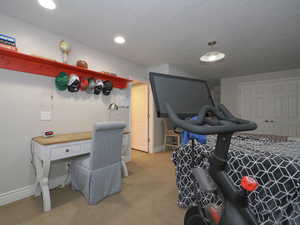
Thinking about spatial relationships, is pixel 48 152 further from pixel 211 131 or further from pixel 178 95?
pixel 211 131

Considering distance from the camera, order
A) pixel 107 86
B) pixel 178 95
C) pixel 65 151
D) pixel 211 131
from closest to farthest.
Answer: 1. pixel 211 131
2. pixel 178 95
3. pixel 65 151
4. pixel 107 86

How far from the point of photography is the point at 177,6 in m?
1.58

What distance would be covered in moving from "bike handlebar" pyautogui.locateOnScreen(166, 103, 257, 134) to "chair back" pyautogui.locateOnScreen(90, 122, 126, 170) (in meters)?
1.18

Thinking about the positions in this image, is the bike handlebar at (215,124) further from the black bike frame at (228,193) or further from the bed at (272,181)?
the bed at (272,181)

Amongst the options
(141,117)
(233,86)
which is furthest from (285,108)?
(141,117)

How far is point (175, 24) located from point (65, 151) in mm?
2141

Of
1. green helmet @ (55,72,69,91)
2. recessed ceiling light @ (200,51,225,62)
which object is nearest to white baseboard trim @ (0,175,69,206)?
green helmet @ (55,72,69,91)

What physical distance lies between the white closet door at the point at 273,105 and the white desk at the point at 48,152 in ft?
15.5

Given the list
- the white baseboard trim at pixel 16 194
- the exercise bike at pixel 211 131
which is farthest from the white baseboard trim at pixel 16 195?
the exercise bike at pixel 211 131

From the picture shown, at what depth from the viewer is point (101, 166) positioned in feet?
5.55

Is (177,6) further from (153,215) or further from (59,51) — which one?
(153,215)

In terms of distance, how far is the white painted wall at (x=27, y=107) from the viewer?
1695 millimetres

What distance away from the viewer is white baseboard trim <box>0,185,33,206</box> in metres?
1.64

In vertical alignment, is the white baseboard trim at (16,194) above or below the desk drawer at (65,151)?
below
